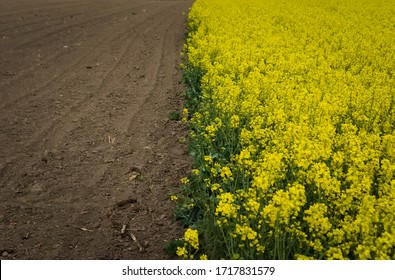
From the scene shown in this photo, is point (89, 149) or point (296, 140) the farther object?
point (89, 149)

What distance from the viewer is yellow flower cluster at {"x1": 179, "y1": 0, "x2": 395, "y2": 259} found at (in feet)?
11.2

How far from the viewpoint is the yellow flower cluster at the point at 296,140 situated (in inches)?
134

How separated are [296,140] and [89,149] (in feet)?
10.8

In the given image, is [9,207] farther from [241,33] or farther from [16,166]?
[241,33]

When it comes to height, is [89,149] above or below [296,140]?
below

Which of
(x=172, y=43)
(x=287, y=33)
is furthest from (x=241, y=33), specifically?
(x=172, y=43)

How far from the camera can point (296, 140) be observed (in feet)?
14.2

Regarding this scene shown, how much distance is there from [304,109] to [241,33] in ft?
18.1

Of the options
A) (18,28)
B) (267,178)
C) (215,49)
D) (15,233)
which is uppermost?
(18,28)

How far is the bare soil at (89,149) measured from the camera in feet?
14.5

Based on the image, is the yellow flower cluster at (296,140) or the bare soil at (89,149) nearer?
the yellow flower cluster at (296,140)

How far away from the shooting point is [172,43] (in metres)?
12.9

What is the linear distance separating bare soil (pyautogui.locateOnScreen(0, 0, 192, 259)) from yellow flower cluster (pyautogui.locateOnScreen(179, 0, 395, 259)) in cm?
61

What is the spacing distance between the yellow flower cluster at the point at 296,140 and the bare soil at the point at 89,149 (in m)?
0.61
